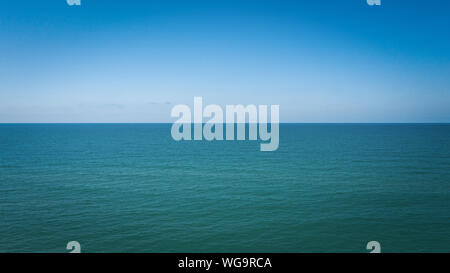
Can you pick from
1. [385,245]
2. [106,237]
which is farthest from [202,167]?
[385,245]

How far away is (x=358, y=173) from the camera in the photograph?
38.2m

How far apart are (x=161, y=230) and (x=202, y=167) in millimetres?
24274

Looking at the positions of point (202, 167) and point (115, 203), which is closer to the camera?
Answer: point (115, 203)

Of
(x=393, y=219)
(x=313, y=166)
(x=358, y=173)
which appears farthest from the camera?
(x=313, y=166)

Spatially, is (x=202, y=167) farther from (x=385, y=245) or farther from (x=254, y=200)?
(x=385, y=245)

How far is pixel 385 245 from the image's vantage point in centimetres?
1708

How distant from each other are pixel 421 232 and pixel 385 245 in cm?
404

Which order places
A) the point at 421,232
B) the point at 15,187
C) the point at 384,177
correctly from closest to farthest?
the point at 421,232, the point at 15,187, the point at 384,177
